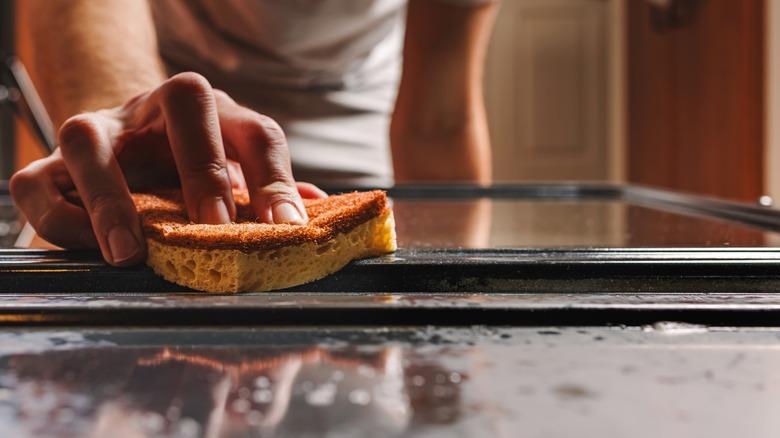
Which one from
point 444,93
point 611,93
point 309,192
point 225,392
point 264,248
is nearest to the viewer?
point 225,392

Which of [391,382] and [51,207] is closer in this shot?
[391,382]

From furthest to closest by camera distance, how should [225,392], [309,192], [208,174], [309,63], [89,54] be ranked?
[309,63] → [89,54] → [309,192] → [208,174] → [225,392]

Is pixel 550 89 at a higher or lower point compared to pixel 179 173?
higher

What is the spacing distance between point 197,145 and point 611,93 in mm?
4252

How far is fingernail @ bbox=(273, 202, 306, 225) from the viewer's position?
1.59 ft

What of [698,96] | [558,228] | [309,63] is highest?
[309,63]

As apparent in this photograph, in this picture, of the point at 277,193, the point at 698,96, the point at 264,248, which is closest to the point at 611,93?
the point at 698,96

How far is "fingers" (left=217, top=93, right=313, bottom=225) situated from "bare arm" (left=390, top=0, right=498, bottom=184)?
1.31 m

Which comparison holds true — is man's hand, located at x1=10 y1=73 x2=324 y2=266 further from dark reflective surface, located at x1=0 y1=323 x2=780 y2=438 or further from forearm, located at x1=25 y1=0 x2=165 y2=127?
forearm, located at x1=25 y1=0 x2=165 y2=127

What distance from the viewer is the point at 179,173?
1.70 feet

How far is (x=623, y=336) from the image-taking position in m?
0.34

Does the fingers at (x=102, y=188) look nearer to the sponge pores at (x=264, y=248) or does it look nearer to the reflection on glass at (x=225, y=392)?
the sponge pores at (x=264, y=248)

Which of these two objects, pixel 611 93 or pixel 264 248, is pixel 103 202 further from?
pixel 611 93

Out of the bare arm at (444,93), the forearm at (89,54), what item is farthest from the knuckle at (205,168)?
the bare arm at (444,93)
